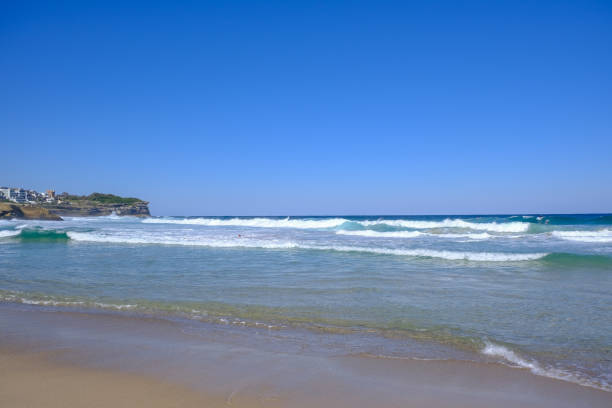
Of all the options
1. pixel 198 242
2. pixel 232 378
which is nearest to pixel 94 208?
pixel 198 242

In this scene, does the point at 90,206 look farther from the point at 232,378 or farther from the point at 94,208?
the point at 232,378

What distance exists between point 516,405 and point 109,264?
12.1m

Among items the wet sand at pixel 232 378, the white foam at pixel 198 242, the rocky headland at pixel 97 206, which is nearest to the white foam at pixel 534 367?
the wet sand at pixel 232 378

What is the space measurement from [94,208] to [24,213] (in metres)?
28.1

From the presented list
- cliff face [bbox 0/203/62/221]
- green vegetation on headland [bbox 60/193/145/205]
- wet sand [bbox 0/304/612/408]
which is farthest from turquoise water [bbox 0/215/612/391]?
green vegetation on headland [bbox 60/193/145/205]

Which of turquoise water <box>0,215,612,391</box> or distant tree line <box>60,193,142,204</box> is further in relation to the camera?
distant tree line <box>60,193,142,204</box>

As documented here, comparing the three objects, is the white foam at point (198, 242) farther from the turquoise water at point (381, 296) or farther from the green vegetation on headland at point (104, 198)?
the green vegetation on headland at point (104, 198)

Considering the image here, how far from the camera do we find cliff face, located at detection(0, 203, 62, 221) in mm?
49438

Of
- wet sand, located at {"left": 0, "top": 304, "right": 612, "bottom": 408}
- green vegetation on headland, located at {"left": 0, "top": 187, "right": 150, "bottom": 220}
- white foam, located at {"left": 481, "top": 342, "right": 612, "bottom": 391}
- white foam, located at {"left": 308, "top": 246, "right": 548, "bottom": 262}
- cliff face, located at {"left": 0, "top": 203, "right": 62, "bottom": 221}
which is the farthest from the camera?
green vegetation on headland, located at {"left": 0, "top": 187, "right": 150, "bottom": 220}

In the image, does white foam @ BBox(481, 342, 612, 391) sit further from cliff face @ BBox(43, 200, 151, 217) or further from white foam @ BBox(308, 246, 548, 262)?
cliff face @ BBox(43, 200, 151, 217)

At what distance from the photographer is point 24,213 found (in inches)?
2013

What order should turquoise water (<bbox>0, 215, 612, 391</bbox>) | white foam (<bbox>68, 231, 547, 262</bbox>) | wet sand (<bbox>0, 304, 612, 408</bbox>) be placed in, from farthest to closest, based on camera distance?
1. white foam (<bbox>68, 231, 547, 262</bbox>)
2. turquoise water (<bbox>0, 215, 612, 391</bbox>)
3. wet sand (<bbox>0, 304, 612, 408</bbox>)

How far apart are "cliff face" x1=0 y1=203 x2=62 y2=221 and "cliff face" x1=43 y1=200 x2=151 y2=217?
60.0 feet

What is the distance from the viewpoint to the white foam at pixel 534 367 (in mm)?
3652
